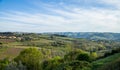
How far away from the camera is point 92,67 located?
106ft

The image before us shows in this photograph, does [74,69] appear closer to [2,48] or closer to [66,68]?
[66,68]

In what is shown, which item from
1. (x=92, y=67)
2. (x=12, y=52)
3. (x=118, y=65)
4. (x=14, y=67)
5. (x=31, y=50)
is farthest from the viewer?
(x=12, y=52)

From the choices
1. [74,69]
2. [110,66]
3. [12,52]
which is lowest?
[12,52]

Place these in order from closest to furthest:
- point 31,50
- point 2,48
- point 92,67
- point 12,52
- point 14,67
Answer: point 92,67 → point 14,67 → point 31,50 → point 12,52 → point 2,48

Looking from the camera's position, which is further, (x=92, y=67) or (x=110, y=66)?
(x=92, y=67)

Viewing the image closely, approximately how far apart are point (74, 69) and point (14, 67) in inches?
1360

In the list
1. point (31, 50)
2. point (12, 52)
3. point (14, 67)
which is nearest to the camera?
point (14, 67)

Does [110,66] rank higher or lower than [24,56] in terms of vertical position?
higher

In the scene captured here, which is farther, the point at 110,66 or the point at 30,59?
the point at 30,59

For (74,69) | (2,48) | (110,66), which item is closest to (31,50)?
(74,69)

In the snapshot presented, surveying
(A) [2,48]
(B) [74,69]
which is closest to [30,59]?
(B) [74,69]

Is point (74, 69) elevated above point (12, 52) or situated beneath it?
elevated above

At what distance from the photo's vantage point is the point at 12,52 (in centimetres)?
17325

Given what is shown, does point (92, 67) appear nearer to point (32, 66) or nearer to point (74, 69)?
point (74, 69)
